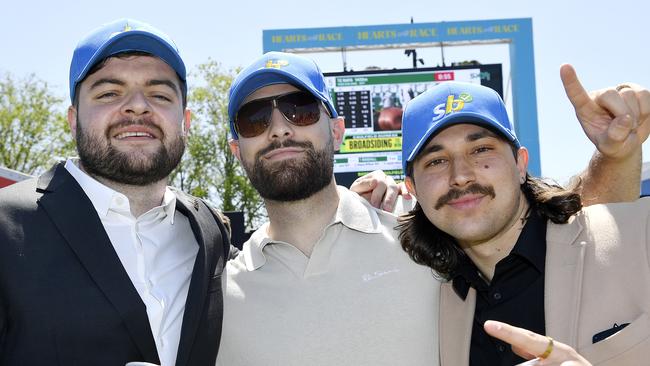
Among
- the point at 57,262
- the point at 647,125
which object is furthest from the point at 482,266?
the point at 57,262

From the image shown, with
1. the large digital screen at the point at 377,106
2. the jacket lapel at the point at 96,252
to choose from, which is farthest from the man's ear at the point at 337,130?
the large digital screen at the point at 377,106

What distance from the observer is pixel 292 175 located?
3137mm

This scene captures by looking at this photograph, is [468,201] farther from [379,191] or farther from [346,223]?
[379,191]

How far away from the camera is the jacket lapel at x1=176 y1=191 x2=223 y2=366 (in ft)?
8.53

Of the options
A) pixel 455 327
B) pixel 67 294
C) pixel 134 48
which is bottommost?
pixel 455 327

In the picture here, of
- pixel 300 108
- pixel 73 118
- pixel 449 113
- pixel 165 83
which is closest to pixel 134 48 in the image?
pixel 165 83

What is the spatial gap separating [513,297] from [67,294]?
1.73m

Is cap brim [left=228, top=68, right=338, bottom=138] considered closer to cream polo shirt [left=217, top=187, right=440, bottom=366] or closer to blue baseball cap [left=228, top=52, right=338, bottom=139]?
blue baseball cap [left=228, top=52, right=338, bottom=139]

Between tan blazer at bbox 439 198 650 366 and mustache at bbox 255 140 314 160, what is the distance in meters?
1.13

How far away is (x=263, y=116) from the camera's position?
3.26 metres

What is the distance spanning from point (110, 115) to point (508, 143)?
1.84 metres

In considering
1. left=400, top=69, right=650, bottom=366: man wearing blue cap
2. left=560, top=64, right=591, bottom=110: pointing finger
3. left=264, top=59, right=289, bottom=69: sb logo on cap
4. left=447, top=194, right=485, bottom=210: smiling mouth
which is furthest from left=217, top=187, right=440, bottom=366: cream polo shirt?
left=560, top=64, right=591, bottom=110: pointing finger

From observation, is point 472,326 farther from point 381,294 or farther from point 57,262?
point 57,262

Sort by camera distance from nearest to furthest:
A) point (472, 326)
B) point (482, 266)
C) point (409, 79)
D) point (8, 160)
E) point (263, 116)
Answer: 1. point (472, 326)
2. point (482, 266)
3. point (263, 116)
4. point (409, 79)
5. point (8, 160)
